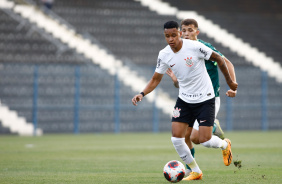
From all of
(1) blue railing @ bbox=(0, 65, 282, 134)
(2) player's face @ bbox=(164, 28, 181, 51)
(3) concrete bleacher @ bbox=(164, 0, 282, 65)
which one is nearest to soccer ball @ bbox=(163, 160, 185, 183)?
(2) player's face @ bbox=(164, 28, 181, 51)

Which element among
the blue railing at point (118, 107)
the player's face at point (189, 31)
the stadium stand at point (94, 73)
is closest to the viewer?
the player's face at point (189, 31)

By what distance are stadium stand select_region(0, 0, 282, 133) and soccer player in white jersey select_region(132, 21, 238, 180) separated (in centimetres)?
1352

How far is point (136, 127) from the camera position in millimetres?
22422

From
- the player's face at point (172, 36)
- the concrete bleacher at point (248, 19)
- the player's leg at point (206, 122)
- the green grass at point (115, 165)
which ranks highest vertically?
the concrete bleacher at point (248, 19)

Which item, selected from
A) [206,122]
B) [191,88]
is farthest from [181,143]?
[191,88]

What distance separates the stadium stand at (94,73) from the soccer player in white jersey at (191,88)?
13524 mm

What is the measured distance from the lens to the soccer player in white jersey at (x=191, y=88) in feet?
24.3

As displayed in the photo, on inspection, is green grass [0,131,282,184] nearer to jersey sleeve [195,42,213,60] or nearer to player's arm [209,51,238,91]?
player's arm [209,51,238,91]

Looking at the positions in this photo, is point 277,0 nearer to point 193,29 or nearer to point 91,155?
point 91,155

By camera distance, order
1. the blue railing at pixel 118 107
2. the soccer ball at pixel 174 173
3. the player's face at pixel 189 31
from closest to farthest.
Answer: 1. the soccer ball at pixel 174 173
2. the player's face at pixel 189 31
3. the blue railing at pixel 118 107

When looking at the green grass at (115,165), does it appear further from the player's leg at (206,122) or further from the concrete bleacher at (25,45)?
the concrete bleacher at (25,45)

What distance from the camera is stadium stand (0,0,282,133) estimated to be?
21.0 m

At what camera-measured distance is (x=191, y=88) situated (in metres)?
7.53

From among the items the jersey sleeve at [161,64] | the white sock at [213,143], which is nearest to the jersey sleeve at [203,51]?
the jersey sleeve at [161,64]
